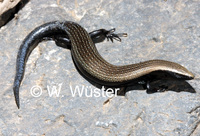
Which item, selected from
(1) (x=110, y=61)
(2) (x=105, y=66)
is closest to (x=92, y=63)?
(2) (x=105, y=66)

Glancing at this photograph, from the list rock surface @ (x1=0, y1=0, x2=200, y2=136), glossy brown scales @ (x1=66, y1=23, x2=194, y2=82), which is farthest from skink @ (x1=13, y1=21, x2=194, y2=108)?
rock surface @ (x1=0, y1=0, x2=200, y2=136)

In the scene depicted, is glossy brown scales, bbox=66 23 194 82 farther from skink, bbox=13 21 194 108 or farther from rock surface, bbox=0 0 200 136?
rock surface, bbox=0 0 200 136

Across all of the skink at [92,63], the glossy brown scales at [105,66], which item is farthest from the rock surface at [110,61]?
the glossy brown scales at [105,66]

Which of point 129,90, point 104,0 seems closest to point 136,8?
point 104,0

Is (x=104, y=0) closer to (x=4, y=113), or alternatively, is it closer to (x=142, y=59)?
(x=142, y=59)

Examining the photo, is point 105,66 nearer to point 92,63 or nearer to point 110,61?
point 92,63
